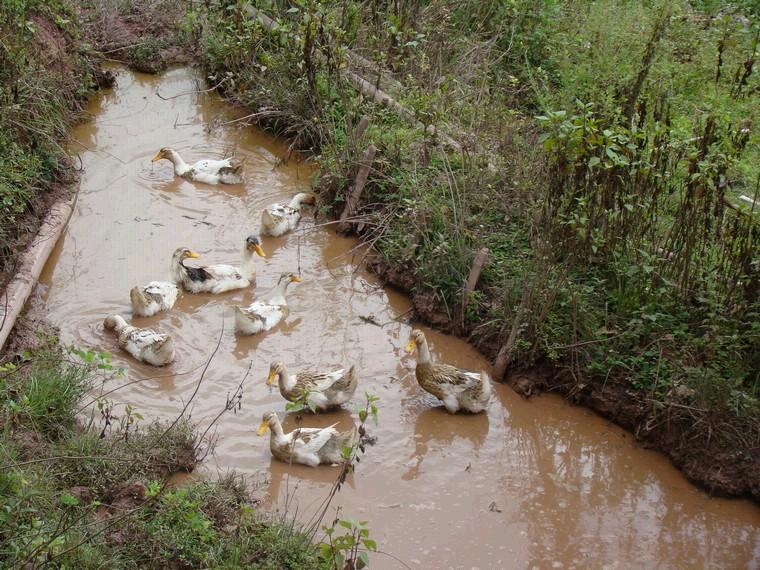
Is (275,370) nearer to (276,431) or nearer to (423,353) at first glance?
(276,431)

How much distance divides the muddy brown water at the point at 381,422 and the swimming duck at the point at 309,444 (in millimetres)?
107

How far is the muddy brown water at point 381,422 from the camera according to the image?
6281 millimetres

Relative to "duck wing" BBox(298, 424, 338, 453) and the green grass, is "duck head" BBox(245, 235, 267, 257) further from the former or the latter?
"duck wing" BBox(298, 424, 338, 453)

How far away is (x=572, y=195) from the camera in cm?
727

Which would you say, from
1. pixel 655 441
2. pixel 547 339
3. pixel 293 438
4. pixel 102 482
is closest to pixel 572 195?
pixel 547 339

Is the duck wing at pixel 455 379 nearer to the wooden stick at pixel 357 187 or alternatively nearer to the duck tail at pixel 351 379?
the duck tail at pixel 351 379

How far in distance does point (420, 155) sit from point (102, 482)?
5.18 metres

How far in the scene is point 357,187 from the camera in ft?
31.0

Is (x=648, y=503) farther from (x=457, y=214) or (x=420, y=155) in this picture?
(x=420, y=155)

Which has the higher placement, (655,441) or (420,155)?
(420,155)

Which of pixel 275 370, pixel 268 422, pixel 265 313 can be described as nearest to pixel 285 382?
pixel 275 370

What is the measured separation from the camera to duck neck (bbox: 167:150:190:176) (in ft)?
33.7

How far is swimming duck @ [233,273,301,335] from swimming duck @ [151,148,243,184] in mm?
2196

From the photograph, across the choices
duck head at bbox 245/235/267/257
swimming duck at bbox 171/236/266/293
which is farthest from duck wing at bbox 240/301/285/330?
duck head at bbox 245/235/267/257
